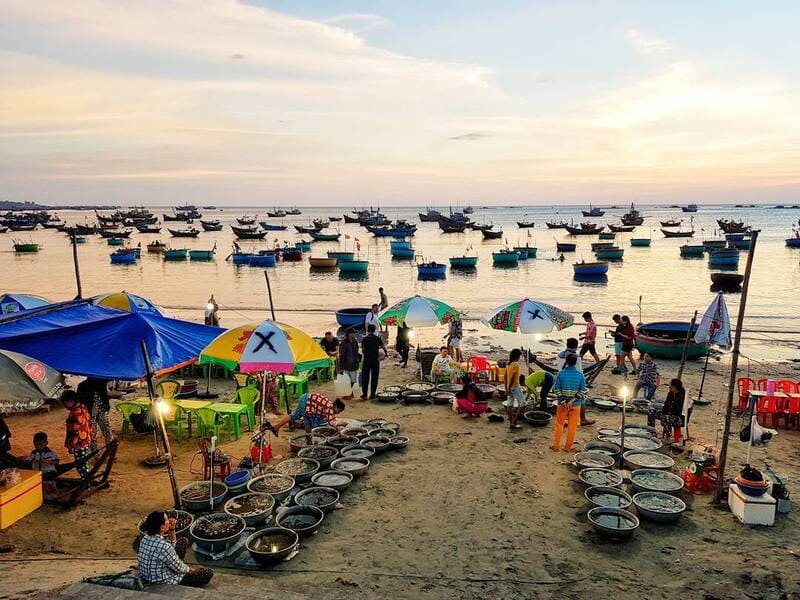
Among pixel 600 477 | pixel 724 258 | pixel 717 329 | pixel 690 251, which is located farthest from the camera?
pixel 690 251

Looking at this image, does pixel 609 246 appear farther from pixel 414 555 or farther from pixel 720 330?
pixel 414 555

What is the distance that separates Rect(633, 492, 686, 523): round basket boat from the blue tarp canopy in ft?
20.1

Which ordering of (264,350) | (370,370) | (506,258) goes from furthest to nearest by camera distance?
1. (506,258)
2. (370,370)
3. (264,350)

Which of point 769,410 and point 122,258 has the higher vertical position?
point 769,410

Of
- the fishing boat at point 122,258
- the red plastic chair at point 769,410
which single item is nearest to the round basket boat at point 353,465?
Answer: the red plastic chair at point 769,410

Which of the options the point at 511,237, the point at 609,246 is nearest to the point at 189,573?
the point at 609,246

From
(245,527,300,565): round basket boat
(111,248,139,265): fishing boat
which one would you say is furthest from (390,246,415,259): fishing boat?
(245,527,300,565): round basket boat

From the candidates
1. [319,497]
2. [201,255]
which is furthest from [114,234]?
[319,497]

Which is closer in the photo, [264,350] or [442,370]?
[264,350]

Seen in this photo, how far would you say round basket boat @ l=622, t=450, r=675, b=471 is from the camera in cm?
781

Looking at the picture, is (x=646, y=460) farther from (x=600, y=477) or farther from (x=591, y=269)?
(x=591, y=269)

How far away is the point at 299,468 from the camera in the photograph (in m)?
7.85

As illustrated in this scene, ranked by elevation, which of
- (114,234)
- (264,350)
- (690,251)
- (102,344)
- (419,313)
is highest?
(102,344)

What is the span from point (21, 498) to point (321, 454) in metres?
3.69
